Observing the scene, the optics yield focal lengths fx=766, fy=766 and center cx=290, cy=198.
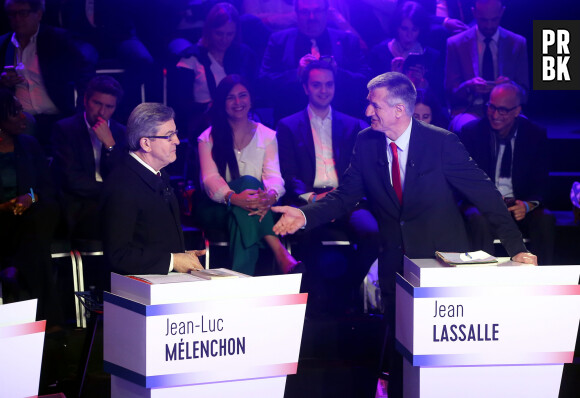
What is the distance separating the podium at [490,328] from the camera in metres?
2.86

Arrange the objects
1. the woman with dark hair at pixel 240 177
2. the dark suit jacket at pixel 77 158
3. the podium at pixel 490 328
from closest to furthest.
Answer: the podium at pixel 490 328
the woman with dark hair at pixel 240 177
the dark suit jacket at pixel 77 158

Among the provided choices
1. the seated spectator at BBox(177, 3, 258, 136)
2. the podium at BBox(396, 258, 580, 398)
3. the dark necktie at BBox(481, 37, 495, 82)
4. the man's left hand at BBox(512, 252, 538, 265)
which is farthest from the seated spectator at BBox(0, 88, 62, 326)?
the dark necktie at BBox(481, 37, 495, 82)

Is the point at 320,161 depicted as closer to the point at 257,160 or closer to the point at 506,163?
the point at 257,160

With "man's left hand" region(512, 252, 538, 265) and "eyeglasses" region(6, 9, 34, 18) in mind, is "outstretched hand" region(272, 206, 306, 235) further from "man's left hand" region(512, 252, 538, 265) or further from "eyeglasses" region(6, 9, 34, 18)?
"eyeglasses" region(6, 9, 34, 18)

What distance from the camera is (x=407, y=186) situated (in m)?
3.59

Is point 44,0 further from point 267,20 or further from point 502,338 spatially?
point 502,338

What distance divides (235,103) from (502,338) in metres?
2.67

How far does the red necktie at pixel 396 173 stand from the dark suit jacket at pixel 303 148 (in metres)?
1.40

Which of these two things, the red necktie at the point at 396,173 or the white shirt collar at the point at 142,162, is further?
the red necktie at the point at 396,173

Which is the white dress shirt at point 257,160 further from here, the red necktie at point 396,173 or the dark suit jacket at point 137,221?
the dark suit jacket at point 137,221

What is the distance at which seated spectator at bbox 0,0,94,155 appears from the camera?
5121 mm

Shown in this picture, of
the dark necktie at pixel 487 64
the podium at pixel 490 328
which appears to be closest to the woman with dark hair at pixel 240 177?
the dark necktie at pixel 487 64

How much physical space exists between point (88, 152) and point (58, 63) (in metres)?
0.76

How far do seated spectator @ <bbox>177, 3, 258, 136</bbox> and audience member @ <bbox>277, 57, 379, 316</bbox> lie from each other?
0.57 meters
